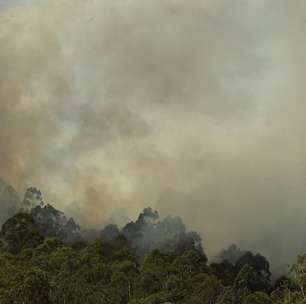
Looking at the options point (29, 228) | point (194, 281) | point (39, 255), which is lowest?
point (194, 281)

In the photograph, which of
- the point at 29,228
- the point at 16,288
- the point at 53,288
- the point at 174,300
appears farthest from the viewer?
the point at 29,228

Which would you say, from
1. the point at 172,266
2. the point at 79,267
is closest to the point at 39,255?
the point at 79,267

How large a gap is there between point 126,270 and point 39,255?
69.3 ft

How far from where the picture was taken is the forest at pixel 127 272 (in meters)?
113

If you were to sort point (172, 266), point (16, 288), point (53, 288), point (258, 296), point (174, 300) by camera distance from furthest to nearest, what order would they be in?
point (172, 266) < point (258, 296) < point (174, 300) < point (53, 288) < point (16, 288)

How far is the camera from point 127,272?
13338cm

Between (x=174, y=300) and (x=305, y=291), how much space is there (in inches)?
893

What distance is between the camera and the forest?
4434 inches

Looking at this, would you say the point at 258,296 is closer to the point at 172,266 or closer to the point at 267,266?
the point at 172,266

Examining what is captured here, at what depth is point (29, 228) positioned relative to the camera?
172625 mm

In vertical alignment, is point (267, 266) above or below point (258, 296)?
above

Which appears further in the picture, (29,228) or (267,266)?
(267,266)

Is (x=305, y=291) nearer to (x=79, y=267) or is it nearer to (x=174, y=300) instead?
(x=174, y=300)

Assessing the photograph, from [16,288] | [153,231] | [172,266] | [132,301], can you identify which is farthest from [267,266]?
[16,288]
